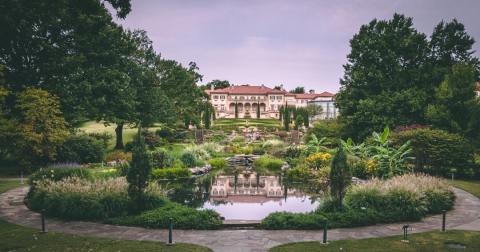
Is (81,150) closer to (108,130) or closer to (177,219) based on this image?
(177,219)

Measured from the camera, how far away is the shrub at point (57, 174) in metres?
12.8

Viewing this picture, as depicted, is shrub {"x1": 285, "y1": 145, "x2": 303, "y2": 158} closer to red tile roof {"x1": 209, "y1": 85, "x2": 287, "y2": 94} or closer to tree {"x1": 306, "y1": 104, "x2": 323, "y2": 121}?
tree {"x1": 306, "y1": 104, "x2": 323, "y2": 121}

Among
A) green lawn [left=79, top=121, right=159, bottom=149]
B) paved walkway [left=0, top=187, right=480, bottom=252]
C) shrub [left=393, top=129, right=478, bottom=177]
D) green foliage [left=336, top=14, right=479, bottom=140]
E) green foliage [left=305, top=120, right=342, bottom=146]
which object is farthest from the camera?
green lawn [left=79, top=121, right=159, bottom=149]

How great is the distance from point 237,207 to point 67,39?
17328 mm

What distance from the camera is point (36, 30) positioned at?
20.8 metres

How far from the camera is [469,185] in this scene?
17.5 meters

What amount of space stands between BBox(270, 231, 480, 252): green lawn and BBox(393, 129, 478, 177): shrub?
11.0 meters

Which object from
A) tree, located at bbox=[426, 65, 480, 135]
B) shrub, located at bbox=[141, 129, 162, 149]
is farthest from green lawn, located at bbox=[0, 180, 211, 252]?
shrub, located at bbox=[141, 129, 162, 149]

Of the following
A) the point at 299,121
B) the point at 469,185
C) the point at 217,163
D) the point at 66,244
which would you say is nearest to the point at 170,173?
the point at 217,163

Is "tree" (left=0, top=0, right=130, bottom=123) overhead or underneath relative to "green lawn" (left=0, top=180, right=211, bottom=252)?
overhead

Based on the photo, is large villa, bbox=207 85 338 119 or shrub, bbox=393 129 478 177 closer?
shrub, bbox=393 129 478 177

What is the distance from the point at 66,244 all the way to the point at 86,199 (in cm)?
269

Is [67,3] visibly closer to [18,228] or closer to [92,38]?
[92,38]

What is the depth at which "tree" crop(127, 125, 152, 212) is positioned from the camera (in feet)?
33.7
